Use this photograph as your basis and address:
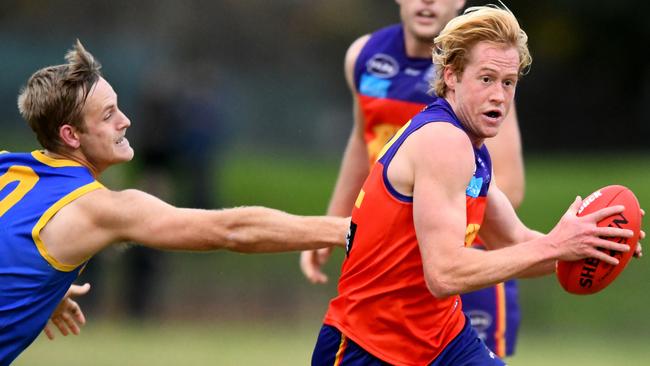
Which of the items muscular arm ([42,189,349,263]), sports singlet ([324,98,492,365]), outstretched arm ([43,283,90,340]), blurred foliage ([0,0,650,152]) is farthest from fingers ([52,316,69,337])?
blurred foliage ([0,0,650,152])

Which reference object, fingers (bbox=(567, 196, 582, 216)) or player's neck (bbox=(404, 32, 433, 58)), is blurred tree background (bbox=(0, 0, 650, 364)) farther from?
fingers (bbox=(567, 196, 582, 216))

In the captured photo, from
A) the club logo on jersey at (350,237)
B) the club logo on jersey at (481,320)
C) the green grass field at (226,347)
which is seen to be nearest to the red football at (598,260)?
the club logo on jersey at (350,237)

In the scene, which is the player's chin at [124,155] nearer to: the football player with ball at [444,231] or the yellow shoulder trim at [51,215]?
the yellow shoulder trim at [51,215]

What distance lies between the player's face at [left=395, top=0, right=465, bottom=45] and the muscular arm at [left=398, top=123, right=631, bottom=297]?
77.3 inches

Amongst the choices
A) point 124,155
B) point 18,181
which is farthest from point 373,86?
point 18,181

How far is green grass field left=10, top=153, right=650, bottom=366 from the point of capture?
35.6ft

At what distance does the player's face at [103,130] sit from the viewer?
506cm

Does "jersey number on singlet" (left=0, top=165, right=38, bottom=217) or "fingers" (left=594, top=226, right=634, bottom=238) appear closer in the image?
"fingers" (left=594, top=226, right=634, bottom=238)

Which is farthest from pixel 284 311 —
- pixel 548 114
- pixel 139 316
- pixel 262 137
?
pixel 548 114

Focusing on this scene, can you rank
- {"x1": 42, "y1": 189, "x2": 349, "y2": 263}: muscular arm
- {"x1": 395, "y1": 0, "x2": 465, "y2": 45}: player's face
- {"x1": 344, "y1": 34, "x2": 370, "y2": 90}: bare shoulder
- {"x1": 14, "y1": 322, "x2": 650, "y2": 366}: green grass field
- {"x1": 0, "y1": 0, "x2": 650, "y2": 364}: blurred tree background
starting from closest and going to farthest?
{"x1": 42, "y1": 189, "x2": 349, "y2": 263}: muscular arm < {"x1": 395, "y1": 0, "x2": 465, "y2": 45}: player's face < {"x1": 344, "y1": 34, "x2": 370, "y2": 90}: bare shoulder < {"x1": 14, "y1": 322, "x2": 650, "y2": 366}: green grass field < {"x1": 0, "y1": 0, "x2": 650, "y2": 364}: blurred tree background

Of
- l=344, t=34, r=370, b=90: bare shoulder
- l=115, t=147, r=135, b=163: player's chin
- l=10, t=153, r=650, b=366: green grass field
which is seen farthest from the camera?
l=10, t=153, r=650, b=366: green grass field

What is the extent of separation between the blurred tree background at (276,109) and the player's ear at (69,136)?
8076 millimetres

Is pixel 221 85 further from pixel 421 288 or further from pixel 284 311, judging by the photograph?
pixel 421 288

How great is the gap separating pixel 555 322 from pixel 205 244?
27.2ft
